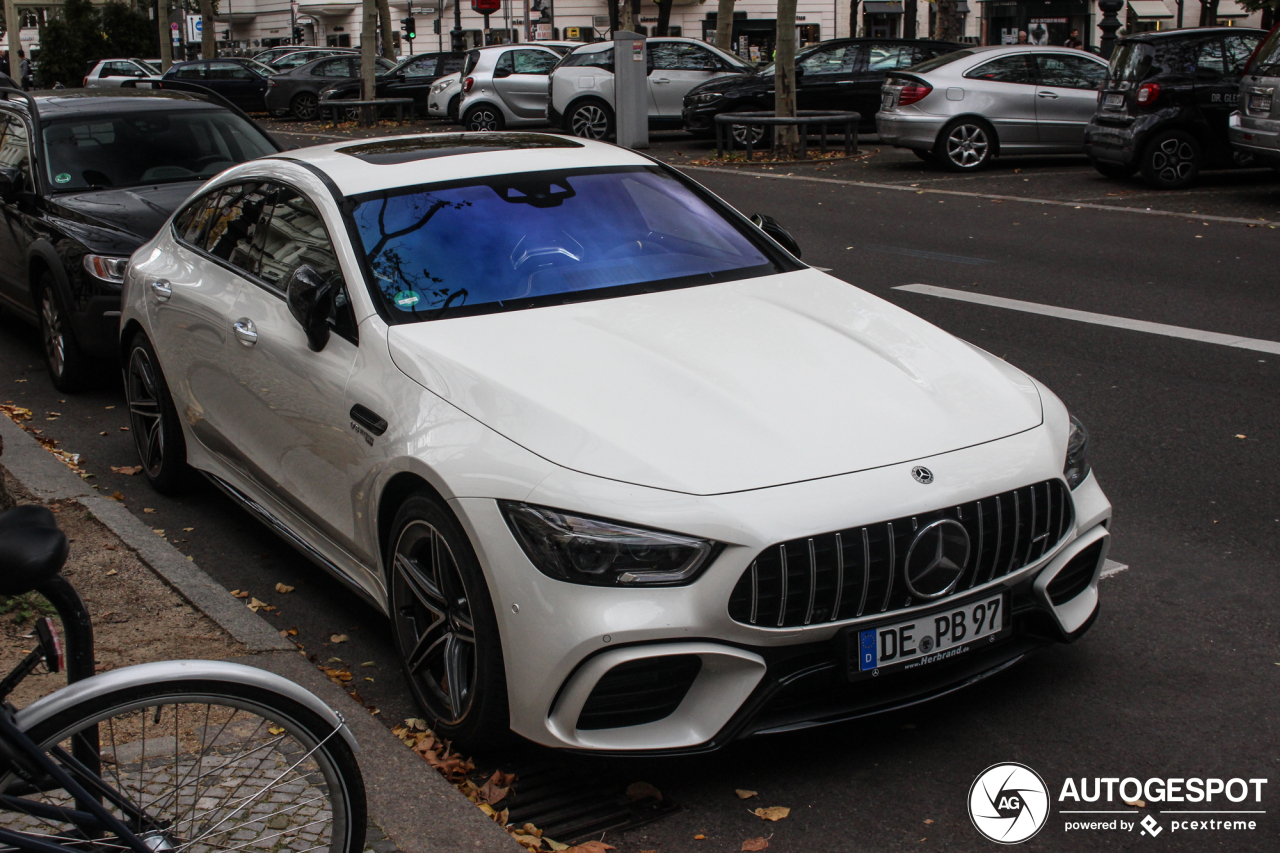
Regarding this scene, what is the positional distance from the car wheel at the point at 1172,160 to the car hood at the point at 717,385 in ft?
38.5

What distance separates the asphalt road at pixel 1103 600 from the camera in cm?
340

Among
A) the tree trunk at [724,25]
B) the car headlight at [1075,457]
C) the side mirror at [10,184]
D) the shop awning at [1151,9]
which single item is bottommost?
the car headlight at [1075,457]

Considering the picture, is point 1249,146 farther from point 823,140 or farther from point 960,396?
point 960,396

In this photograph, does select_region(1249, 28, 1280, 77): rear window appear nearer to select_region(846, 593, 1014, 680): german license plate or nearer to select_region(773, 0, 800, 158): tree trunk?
select_region(773, 0, 800, 158): tree trunk

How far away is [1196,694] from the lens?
3.85 m

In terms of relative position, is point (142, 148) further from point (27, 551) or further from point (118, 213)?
point (27, 551)

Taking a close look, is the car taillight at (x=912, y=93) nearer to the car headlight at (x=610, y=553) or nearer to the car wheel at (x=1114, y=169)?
the car wheel at (x=1114, y=169)

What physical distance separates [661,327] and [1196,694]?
1.84m

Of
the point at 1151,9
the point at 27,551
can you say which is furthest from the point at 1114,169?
the point at 1151,9

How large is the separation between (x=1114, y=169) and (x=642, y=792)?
14.2m

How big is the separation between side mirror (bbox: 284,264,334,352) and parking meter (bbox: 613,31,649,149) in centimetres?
1862

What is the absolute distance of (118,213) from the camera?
793 cm

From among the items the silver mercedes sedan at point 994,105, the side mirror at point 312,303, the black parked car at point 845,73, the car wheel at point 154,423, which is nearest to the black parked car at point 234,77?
the black parked car at point 845,73

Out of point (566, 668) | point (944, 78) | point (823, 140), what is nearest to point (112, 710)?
point (566, 668)
